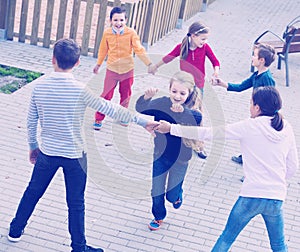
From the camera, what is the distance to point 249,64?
43.4 ft

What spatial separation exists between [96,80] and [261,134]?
17.2 ft

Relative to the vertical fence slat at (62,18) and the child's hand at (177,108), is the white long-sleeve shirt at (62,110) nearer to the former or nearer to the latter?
the child's hand at (177,108)

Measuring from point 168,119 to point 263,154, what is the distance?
1092mm

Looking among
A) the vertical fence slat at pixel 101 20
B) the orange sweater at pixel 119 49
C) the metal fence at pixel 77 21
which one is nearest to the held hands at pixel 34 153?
the orange sweater at pixel 119 49

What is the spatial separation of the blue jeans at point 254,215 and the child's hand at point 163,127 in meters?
0.87

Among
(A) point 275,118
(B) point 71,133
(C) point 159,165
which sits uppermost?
(A) point 275,118

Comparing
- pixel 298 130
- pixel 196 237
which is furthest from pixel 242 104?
pixel 196 237

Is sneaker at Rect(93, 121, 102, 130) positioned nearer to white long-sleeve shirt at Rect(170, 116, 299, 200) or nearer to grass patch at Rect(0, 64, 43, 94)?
grass patch at Rect(0, 64, 43, 94)

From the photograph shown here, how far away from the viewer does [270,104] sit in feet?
18.2

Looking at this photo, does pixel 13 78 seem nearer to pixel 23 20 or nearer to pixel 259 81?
pixel 23 20

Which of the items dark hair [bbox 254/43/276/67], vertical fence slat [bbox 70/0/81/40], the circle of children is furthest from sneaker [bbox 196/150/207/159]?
vertical fence slat [bbox 70/0/81/40]

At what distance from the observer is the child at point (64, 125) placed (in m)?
5.62

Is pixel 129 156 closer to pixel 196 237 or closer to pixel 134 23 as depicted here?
pixel 196 237

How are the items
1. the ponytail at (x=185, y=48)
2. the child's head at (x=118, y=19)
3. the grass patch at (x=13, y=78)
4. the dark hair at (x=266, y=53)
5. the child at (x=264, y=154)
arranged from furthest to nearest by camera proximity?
the grass patch at (x=13, y=78) → the child's head at (x=118, y=19) → the ponytail at (x=185, y=48) → the dark hair at (x=266, y=53) → the child at (x=264, y=154)
